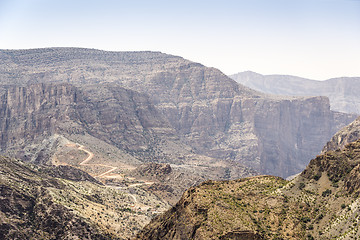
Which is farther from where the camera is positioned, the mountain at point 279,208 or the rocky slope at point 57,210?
the rocky slope at point 57,210

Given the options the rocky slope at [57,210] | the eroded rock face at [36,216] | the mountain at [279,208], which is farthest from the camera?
the rocky slope at [57,210]

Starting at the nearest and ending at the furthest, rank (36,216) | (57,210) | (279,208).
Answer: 1. (279,208)
2. (36,216)
3. (57,210)

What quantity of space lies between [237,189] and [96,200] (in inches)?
2603

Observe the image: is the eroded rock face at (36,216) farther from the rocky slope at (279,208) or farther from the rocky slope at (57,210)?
the rocky slope at (279,208)

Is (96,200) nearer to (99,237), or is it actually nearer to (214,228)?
(99,237)

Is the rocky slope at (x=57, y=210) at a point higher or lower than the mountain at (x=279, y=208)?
lower

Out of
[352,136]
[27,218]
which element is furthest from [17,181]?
[352,136]

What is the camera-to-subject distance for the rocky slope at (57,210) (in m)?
92.2

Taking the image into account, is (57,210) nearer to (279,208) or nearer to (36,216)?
(36,216)

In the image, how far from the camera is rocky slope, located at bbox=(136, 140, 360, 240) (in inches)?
2264

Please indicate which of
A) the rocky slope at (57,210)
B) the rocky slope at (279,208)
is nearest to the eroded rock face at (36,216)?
the rocky slope at (57,210)

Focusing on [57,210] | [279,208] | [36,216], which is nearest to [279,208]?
[279,208]

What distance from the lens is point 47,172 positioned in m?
144

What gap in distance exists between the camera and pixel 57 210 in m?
98.4
